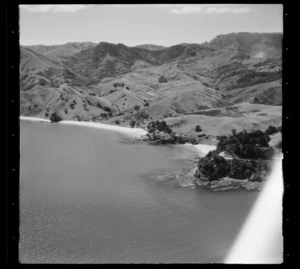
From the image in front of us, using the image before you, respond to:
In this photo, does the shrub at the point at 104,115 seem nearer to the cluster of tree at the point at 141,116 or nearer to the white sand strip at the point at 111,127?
the white sand strip at the point at 111,127

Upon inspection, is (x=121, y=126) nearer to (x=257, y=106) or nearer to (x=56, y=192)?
(x=257, y=106)

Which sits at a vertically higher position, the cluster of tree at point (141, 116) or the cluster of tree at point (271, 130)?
the cluster of tree at point (141, 116)

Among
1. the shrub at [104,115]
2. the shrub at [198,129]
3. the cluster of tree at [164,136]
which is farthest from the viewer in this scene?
the shrub at [104,115]

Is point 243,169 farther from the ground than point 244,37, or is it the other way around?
point 244,37

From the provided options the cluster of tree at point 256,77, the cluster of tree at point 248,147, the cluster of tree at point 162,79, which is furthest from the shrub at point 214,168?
the cluster of tree at point 162,79
